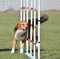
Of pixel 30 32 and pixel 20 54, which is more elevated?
pixel 30 32

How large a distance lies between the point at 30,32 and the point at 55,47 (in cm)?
289

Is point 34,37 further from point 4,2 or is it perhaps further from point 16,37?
point 4,2

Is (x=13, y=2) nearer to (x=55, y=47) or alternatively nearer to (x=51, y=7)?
(x=51, y=7)

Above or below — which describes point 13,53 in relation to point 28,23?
below

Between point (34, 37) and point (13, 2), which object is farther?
point (13, 2)

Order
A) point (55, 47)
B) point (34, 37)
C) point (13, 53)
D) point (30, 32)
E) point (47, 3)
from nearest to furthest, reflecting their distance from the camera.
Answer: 1. point (34, 37)
2. point (30, 32)
3. point (13, 53)
4. point (55, 47)
5. point (47, 3)

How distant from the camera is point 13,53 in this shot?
1237cm

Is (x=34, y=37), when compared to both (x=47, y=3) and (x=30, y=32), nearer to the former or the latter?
(x=30, y=32)

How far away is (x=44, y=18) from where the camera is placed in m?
11.9

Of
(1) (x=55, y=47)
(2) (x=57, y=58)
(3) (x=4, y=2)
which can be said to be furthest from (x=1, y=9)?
(2) (x=57, y=58)

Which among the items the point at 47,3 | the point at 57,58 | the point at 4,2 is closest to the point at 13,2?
the point at 4,2

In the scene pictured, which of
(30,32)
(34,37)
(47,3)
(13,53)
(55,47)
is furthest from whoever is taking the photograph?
(47,3)

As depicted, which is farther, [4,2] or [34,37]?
[4,2]

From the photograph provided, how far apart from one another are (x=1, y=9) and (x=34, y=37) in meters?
32.2
